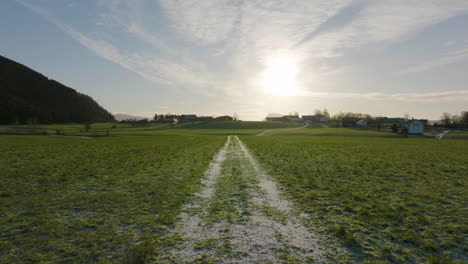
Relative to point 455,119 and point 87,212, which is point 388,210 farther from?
point 455,119

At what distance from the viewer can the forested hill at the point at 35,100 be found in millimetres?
129625

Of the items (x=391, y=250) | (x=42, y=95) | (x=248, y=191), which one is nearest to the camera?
(x=391, y=250)

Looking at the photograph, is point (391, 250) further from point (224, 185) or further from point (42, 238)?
point (42, 238)

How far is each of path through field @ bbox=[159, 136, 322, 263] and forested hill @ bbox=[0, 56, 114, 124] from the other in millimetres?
155599

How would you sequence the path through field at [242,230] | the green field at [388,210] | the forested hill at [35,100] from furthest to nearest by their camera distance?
1. the forested hill at [35,100]
2. the green field at [388,210]
3. the path through field at [242,230]

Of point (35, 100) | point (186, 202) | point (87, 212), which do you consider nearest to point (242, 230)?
point (186, 202)

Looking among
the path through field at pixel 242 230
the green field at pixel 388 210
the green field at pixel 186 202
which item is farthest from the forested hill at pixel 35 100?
the green field at pixel 388 210

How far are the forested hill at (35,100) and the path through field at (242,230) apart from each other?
6126 inches

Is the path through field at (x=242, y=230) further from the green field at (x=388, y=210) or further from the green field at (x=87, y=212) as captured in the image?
the green field at (x=388, y=210)

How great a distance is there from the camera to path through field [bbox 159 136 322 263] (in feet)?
16.8

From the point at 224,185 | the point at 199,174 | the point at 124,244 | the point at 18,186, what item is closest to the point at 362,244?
the point at 124,244

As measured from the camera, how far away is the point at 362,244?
5676 mm

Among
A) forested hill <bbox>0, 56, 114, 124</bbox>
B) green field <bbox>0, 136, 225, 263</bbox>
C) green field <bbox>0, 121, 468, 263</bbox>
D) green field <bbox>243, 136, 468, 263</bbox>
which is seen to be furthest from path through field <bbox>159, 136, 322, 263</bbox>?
forested hill <bbox>0, 56, 114, 124</bbox>

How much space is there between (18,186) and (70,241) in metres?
8.61
